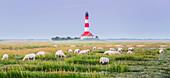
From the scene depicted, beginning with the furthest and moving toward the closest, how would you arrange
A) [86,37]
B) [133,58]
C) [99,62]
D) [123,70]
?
1. [86,37]
2. [133,58]
3. [99,62]
4. [123,70]

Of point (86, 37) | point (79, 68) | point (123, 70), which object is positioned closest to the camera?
point (123, 70)

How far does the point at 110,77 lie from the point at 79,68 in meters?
2.73

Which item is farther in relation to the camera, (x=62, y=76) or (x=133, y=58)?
(x=133, y=58)

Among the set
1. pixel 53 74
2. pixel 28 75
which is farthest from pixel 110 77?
pixel 28 75

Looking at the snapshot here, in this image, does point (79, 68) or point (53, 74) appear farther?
point (79, 68)

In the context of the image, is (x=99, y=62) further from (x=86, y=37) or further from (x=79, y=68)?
(x=86, y=37)

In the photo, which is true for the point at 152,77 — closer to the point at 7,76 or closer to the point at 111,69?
the point at 111,69

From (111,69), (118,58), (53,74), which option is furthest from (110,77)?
(118,58)

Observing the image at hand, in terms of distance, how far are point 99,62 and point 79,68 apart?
250 centimetres

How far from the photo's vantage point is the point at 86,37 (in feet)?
305

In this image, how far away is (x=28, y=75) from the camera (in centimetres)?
750

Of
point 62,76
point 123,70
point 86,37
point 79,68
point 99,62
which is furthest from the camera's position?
point 86,37

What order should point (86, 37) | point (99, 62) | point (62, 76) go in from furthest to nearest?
point (86, 37) → point (99, 62) → point (62, 76)

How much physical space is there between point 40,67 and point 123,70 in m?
4.61
